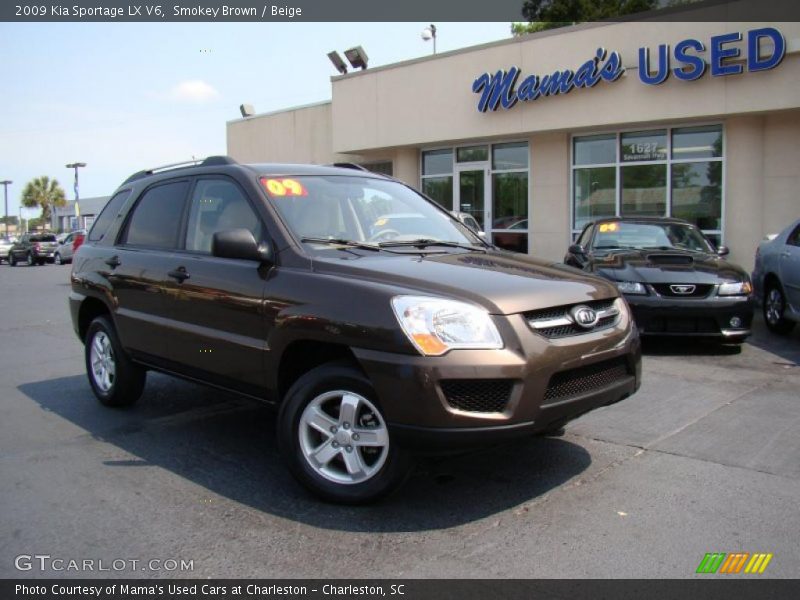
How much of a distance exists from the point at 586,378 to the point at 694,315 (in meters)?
4.32

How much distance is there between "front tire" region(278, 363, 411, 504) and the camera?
3.54 meters

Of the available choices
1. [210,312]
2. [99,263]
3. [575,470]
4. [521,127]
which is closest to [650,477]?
[575,470]

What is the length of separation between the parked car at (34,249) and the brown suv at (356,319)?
3297cm

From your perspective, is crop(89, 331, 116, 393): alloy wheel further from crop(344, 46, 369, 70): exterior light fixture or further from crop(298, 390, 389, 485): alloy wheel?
crop(344, 46, 369, 70): exterior light fixture

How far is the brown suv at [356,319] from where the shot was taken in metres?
3.34

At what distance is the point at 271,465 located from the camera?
443 centimetres

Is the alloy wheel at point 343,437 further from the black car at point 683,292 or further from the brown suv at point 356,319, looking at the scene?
the black car at point 683,292

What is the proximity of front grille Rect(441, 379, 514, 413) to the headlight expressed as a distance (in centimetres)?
472

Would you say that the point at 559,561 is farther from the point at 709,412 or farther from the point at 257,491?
the point at 709,412

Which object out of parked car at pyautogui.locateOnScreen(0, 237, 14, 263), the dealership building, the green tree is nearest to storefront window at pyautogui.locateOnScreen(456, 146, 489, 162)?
the dealership building

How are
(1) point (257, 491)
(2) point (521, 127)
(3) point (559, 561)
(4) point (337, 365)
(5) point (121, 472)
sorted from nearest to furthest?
(3) point (559, 561) → (4) point (337, 365) → (1) point (257, 491) → (5) point (121, 472) → (2) point (521, 127)

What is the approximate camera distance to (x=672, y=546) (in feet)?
10.6

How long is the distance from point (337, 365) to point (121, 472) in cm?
165

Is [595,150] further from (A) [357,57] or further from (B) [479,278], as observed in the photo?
(B) [479,278]
